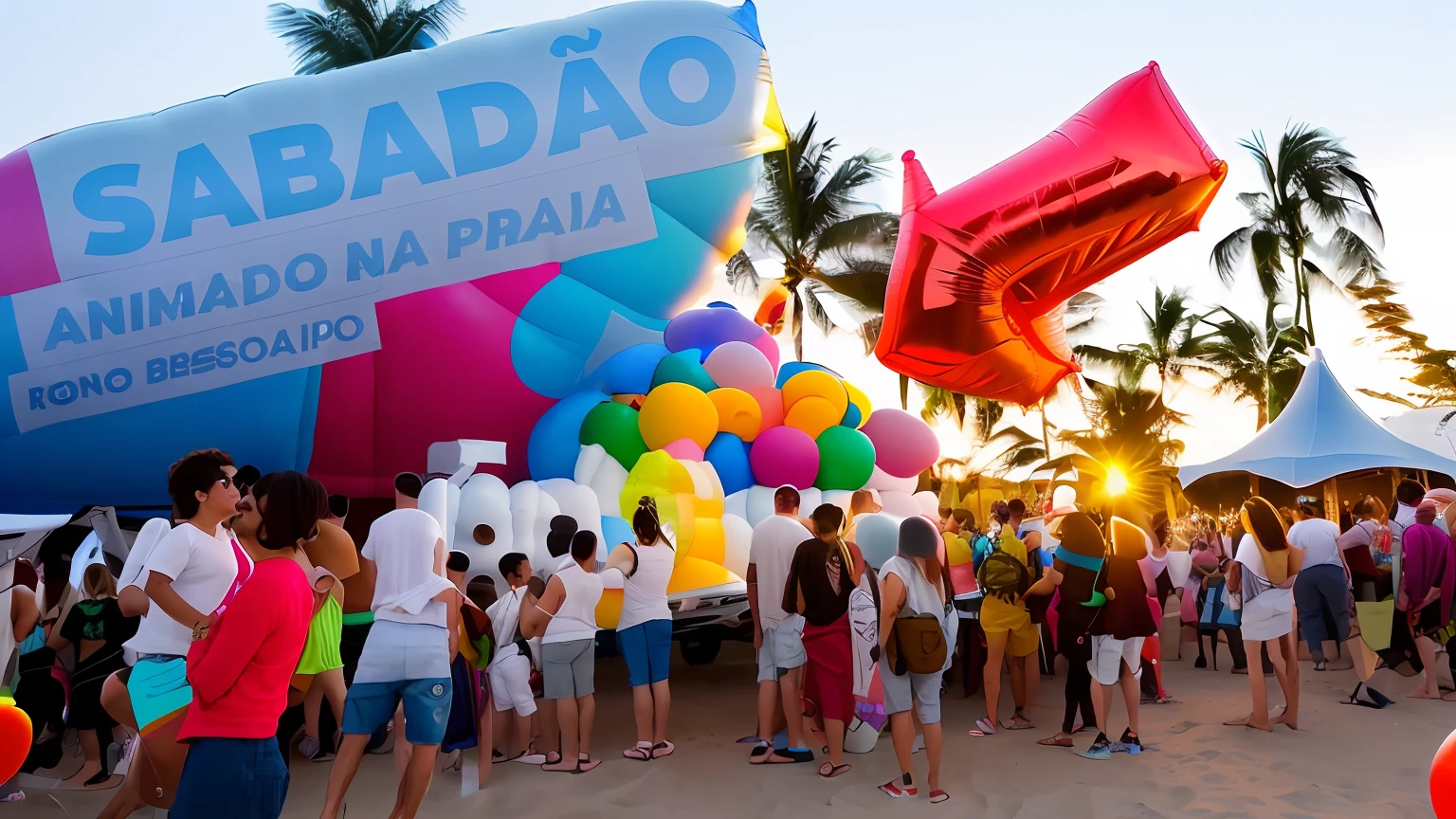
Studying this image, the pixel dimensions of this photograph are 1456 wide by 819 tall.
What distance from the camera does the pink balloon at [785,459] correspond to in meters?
7.67

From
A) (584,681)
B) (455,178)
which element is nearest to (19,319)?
(455,178)

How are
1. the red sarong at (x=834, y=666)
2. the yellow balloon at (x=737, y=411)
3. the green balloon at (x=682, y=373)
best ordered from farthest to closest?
the green balloon at (x=682, y=373) → the yellow balloon at (x=737, y=411) → the red sarong at (x=834, y=666)

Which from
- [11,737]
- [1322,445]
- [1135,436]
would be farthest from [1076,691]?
[1135,436]

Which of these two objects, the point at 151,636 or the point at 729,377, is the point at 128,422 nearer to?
the point at 151,636

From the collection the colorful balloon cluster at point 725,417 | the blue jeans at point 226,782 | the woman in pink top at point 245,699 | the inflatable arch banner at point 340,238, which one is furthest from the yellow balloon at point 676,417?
the blue jeans at point 226,782

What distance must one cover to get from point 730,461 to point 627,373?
1084 mm

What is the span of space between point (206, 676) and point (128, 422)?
479 cm

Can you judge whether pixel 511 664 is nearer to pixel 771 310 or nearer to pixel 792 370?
pixel 792 370

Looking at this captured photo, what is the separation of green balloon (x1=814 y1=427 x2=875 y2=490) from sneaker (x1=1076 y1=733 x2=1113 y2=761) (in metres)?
2.80

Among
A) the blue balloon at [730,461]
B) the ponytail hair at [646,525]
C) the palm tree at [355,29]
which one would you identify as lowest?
the ponytail hair at [646,525]

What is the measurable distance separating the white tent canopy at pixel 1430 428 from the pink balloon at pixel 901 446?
7.47m

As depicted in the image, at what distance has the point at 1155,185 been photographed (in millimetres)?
6828

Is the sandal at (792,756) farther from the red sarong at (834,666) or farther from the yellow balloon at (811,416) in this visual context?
the yellow balloon at (811,416)

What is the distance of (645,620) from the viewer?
5734 millimetres
